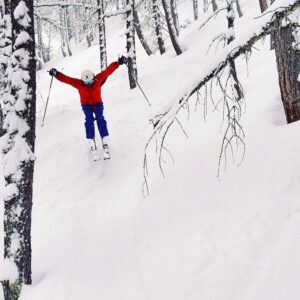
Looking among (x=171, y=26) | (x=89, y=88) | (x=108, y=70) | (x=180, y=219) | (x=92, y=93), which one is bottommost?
(x=180, y=219)

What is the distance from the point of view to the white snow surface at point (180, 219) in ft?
16.0

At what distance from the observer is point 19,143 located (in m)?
5.48

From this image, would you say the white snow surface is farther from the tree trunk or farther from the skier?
the skier

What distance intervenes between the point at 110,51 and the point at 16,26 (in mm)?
35246

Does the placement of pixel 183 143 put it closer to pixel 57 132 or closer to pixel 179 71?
pixel 57 132

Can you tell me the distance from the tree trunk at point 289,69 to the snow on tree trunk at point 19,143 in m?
3.55

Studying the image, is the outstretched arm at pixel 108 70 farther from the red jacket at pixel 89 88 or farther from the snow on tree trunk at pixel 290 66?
the snow on tree trunk at pixel 290 66

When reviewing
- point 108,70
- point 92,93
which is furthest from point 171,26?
point 92,93

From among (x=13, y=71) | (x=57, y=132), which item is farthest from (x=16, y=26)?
(x=57, y=132)

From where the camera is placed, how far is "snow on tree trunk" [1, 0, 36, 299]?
532cm

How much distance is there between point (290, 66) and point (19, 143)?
13.5 ft

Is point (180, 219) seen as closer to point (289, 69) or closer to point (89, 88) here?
point (289, 69)

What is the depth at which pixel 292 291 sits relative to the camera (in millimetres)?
4270

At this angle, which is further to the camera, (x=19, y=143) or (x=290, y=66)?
(x=290, y=66)
